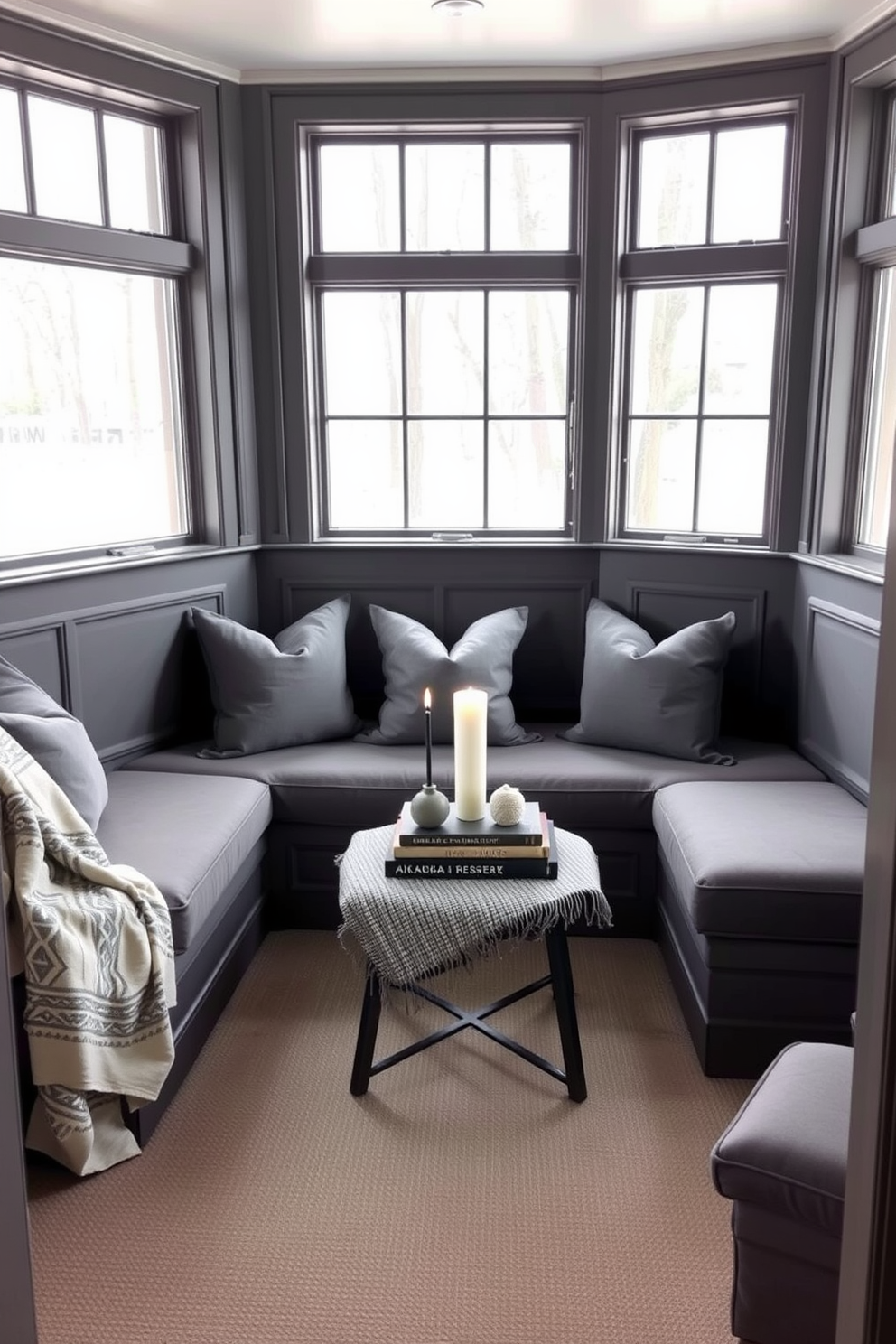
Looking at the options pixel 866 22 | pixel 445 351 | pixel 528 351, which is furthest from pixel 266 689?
pixel 866 22

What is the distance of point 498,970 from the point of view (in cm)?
314

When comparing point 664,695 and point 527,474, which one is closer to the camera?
point 664,695

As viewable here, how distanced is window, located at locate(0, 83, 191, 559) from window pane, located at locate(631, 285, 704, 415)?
1.60 meters

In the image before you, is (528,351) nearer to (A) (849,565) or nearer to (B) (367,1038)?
(A) (849,565)

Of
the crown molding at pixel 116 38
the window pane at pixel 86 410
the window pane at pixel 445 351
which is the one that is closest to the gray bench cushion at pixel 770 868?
the window pane at pixel 445 351

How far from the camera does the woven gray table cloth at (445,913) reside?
2352mm

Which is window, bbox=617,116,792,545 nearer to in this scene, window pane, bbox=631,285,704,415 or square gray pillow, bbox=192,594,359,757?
window pane, bbox=631,285,704,415

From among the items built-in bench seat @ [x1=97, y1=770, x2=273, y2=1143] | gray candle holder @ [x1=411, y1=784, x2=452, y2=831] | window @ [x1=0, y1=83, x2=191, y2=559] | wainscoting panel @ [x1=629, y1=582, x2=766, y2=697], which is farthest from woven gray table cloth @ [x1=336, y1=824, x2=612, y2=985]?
window @ [x1=0, y1=83, x2=191, y2=559]

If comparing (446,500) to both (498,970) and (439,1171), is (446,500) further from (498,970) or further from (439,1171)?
(439,1171)

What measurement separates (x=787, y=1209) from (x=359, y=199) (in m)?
3.43

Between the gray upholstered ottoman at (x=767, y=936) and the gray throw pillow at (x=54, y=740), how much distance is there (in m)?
1.53

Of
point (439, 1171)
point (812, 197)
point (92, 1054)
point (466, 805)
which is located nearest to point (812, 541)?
point (812, 197)

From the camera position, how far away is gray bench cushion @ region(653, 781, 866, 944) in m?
2.52

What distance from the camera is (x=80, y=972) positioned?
2.22 m
